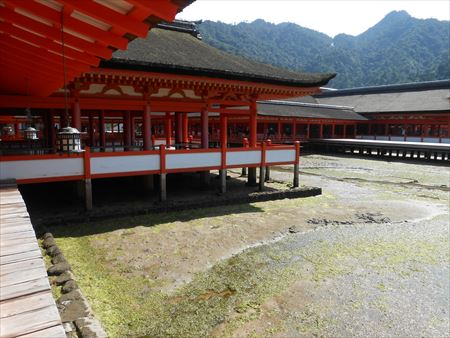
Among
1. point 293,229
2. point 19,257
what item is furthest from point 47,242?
point 293,229

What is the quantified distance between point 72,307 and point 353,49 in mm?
154329

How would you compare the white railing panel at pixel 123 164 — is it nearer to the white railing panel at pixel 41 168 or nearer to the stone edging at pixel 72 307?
the white railing panel at pixel 41 168

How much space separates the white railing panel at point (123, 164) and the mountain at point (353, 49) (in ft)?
330

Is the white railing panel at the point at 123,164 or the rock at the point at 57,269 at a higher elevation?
the white railing panel at the point at 123,164

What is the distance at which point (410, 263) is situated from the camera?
7.45 metres

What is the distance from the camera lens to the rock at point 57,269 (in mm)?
5816

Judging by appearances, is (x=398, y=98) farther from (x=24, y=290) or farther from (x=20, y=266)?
(x=24, y=290)

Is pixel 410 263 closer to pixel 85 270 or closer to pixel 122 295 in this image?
pixel 122 295

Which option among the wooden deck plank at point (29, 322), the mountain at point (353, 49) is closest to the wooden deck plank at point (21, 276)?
the wooden deck plank at point (29, 322)

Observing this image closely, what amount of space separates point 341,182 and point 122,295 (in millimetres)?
14310

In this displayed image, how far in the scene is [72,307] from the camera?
4770mm

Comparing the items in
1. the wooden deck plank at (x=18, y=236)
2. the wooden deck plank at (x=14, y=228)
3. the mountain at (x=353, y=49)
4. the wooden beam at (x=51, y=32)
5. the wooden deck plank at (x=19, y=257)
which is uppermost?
the mountain at (x=353, y=49)

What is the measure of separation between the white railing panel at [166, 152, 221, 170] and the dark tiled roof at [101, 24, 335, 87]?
8.80 ft

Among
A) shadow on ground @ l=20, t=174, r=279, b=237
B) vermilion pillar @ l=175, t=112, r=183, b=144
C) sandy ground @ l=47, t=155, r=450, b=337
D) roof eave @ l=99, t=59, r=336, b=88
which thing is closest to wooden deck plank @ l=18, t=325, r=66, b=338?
sandy ground @ l=47, t=155, r=450, b=337
